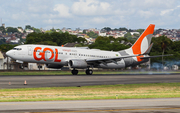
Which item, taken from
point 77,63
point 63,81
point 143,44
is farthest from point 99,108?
point 143,44

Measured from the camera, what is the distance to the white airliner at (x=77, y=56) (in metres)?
50.5

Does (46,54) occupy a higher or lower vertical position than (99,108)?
higher

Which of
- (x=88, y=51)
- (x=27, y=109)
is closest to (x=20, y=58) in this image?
(x=88, y=51)

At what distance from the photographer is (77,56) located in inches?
2157

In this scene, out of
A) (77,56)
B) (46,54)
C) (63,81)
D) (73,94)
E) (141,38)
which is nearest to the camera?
(73,94)

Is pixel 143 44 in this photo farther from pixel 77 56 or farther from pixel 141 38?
pixel 77 56

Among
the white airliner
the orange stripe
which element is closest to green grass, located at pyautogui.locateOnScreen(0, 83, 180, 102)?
the white airliner

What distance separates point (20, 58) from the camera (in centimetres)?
5038

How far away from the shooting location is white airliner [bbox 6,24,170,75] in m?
50.5

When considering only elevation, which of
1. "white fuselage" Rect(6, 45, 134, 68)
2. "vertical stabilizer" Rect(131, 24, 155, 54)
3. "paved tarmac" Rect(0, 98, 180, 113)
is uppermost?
"vertical stabilizer" Rect(131, 24, 155, 54)

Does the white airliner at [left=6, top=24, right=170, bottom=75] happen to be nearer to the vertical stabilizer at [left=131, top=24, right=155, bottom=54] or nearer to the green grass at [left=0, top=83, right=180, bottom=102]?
the vertical stabilizer at [left=131, top=24, right=155, bottom=54]

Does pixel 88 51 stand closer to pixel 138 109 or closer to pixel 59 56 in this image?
pixel 59 56

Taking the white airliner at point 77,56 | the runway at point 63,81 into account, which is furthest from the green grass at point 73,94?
the white airliner at point 77,56

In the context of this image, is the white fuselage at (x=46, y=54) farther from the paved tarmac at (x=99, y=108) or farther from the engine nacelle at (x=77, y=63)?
the paved tarmac at (x=99, y=108)
